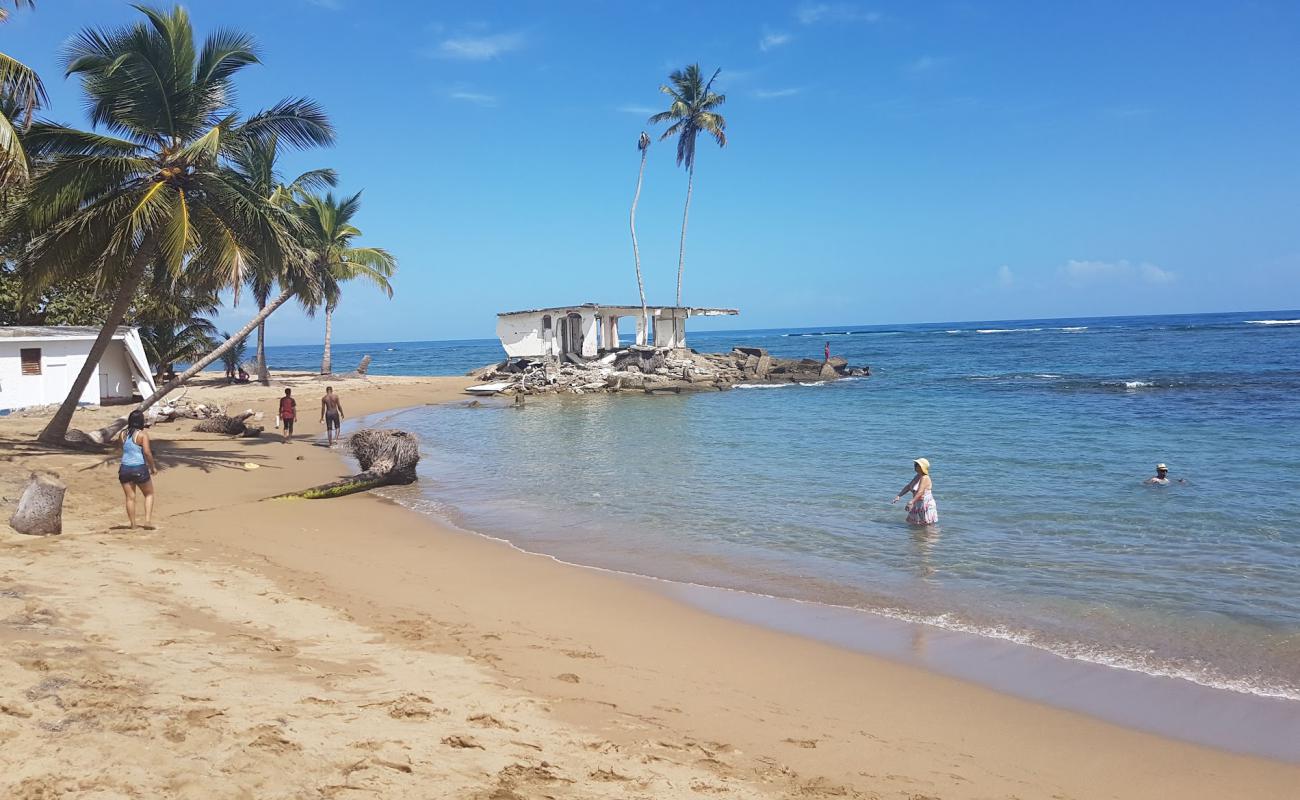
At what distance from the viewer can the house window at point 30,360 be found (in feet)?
67.5

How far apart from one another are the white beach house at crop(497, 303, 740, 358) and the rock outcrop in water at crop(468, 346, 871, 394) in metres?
0.71

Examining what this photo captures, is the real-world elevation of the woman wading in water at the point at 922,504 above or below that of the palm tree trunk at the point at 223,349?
below

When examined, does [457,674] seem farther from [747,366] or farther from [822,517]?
[747,366]

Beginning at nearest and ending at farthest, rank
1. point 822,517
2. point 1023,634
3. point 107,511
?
point 1023,634, point 107,511, point 822,517

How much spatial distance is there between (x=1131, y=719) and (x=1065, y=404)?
82.6 feet

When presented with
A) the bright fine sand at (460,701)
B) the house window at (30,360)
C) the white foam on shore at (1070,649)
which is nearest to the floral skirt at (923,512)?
the white foam on shore at (1070,649)

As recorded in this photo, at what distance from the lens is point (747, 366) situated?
1747 inches

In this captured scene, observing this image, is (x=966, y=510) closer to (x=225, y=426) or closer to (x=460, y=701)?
(x=460, y=701)

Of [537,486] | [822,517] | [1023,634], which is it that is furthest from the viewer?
[537,486]

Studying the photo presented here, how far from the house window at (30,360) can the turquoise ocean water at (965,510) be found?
1004 cm

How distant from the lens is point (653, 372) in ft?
132

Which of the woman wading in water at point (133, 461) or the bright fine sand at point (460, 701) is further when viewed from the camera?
the woman wading in water at point (133, 461)

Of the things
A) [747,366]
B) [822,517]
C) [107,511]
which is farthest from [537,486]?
[747,366]

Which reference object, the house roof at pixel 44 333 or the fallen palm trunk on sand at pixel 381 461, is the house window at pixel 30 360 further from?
the fallen palm trunk on sand at pixel 381 461
